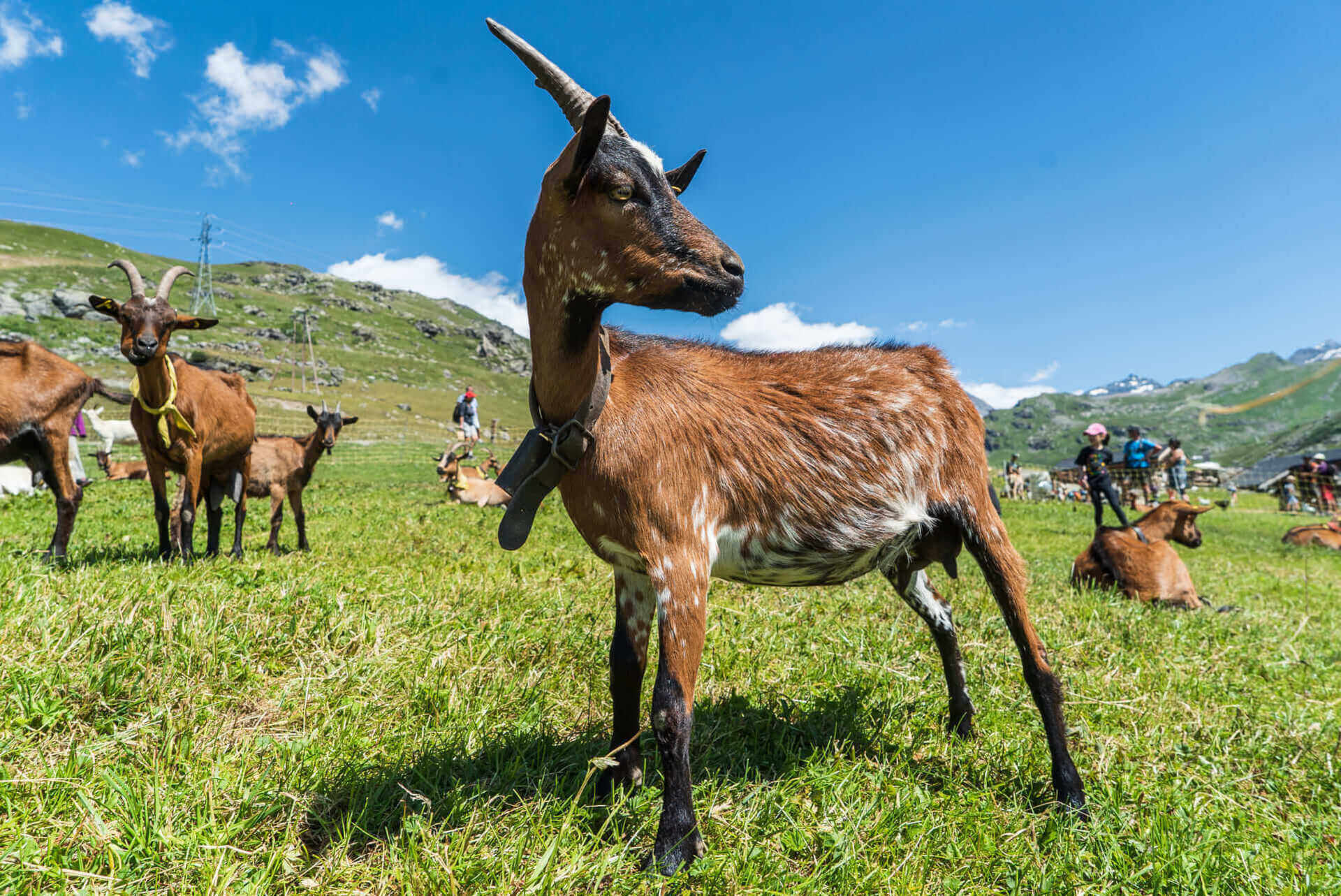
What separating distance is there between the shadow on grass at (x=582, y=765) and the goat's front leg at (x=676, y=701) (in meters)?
0.58

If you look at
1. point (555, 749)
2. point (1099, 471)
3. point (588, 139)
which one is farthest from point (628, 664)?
point (1099, 471)

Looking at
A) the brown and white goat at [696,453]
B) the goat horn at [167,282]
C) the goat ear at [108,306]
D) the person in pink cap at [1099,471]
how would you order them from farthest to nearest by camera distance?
the person in pink cap at [1099,471] → the goat horn at [167,282] → the goat ear at [108,306] → the brown and white goat at [696,453]

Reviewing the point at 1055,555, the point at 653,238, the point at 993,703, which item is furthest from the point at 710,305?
the point at 1055,555

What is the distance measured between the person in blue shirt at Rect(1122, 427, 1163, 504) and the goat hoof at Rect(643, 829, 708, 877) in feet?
54.9

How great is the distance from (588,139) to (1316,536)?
24182mm

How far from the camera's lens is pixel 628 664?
3.23 m

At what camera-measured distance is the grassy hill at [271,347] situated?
229 feet

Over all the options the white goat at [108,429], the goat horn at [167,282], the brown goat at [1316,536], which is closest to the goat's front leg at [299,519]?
the goat horn at [167,282]

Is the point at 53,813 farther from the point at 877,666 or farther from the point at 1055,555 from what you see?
the point at 1055,555

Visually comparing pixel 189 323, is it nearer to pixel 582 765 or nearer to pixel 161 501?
pixel 161 501

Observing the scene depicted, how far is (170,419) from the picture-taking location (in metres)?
6.58

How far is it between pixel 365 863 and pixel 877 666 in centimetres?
361

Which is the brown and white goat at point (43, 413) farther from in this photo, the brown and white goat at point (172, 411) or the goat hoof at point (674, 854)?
the goat hoof at point (674, 854)

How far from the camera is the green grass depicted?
8.08 feet
